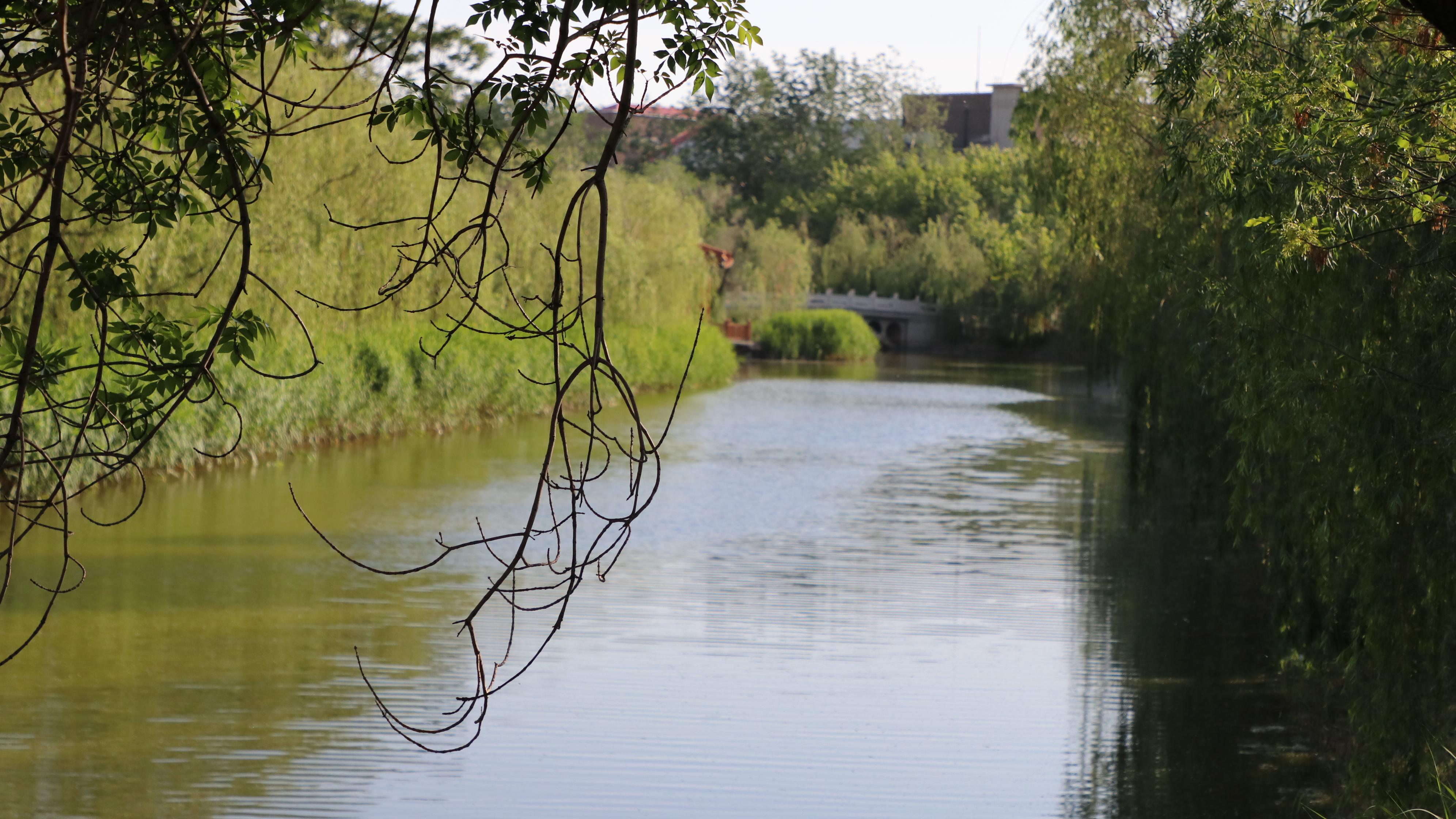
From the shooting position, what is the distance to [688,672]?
8.62m

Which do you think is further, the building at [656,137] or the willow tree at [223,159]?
the building at [656,137]

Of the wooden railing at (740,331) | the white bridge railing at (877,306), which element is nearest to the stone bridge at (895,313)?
the white bridge railing at (877,306)

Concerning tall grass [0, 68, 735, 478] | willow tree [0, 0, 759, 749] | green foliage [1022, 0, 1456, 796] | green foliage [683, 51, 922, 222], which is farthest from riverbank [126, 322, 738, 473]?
green foliage [683, 51, 922, 222]

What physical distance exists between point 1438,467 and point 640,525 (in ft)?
32.4

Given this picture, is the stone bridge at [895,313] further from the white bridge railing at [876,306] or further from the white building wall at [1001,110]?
the white building wall at [1001,110]

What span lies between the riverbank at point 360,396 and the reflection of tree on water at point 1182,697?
4.20 metres

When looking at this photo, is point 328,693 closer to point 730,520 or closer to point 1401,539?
point 1401,539

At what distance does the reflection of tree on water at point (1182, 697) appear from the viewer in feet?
22.5

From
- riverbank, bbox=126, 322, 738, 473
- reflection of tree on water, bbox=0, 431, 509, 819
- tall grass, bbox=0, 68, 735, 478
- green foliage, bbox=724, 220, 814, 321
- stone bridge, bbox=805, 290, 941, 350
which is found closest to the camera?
reflection of tree on water, bbox=0, 431, 509, 819

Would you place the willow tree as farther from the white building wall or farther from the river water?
the white building wall

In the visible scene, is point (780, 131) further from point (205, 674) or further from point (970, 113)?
point (205, 674)

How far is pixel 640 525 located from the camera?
1430 centimetres

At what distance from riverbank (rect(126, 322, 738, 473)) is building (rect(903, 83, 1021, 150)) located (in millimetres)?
54724

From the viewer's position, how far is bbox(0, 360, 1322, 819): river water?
662 cm
